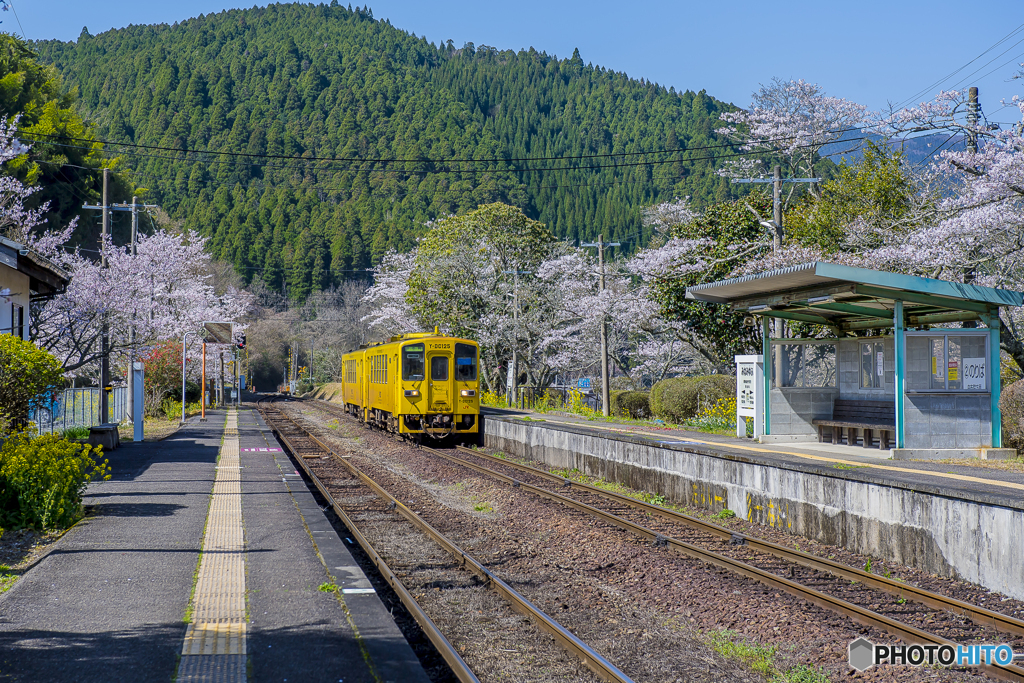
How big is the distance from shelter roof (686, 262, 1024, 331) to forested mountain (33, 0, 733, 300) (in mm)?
58740

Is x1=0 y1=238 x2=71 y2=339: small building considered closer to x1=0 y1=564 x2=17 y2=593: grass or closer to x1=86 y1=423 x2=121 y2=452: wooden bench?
x1=86 y1=423 x2=121 y2=452: wooden bench

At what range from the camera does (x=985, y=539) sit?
7.22m

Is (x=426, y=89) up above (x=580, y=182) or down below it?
above

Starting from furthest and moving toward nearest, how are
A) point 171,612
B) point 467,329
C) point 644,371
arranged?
1. point 644,371
2. point 467,329
3. point 171,612

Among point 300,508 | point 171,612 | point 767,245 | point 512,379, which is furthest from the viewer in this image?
point 512,379

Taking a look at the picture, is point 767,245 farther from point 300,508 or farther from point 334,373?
point 334,373

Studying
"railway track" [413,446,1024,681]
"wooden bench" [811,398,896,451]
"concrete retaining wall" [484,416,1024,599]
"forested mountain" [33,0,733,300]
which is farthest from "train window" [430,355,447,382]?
"forested mountain" [33,0,733,300]

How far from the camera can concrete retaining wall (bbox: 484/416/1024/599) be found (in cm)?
716

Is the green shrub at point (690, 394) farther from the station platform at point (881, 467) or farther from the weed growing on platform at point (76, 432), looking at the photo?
the weed growing on platform at point (76, 432)

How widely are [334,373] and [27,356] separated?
62.0m

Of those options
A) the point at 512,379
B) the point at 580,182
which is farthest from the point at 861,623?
the point at 580,182

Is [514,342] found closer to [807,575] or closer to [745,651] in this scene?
[807,575]

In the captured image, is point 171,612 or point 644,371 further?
point 644,371

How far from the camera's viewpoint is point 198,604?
5777 millimetres
